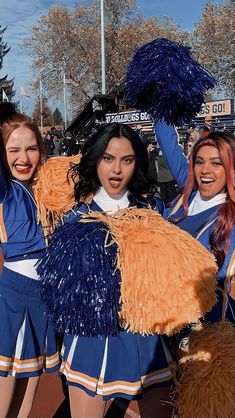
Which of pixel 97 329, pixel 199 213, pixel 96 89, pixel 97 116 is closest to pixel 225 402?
pixel 97 329

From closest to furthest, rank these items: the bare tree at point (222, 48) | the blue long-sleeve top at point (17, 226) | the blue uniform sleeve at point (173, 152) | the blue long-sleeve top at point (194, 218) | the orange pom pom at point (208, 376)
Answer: the orange pom pom at point (208, 376), the blue long-sleeve top at point (194, 218), the blue long-sleeve top at point (17, 226), the blue uniform sleeve at point (173, 152), the bare tree at point (222, 48)

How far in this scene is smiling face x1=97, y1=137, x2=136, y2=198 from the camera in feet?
5.94

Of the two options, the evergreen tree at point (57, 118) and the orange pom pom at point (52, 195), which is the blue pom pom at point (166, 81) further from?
the evergreen tree at point (57, 118)

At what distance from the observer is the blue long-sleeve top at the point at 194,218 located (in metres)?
1.78

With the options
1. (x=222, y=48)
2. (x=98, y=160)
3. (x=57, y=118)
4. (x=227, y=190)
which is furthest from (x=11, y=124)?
(x=57, y=118)

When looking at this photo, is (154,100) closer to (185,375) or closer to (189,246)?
(189,246)

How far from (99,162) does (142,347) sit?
71 centimetres

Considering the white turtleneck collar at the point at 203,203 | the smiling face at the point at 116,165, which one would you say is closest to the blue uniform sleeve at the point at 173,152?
the white turtleneck collar at the point at 203,203

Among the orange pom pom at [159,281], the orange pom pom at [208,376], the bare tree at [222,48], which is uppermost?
the bare tree at [222,48]

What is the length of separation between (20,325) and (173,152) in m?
1.10

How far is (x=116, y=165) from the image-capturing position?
1805 mm

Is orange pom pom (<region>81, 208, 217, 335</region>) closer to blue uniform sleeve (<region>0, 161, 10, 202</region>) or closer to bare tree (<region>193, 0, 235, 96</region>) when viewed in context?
blue uniform sleeve (<region>0, 161, 10, 202</region>)

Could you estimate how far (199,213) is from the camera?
1991 mm

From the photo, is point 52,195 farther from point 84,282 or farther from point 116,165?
point 84,282
